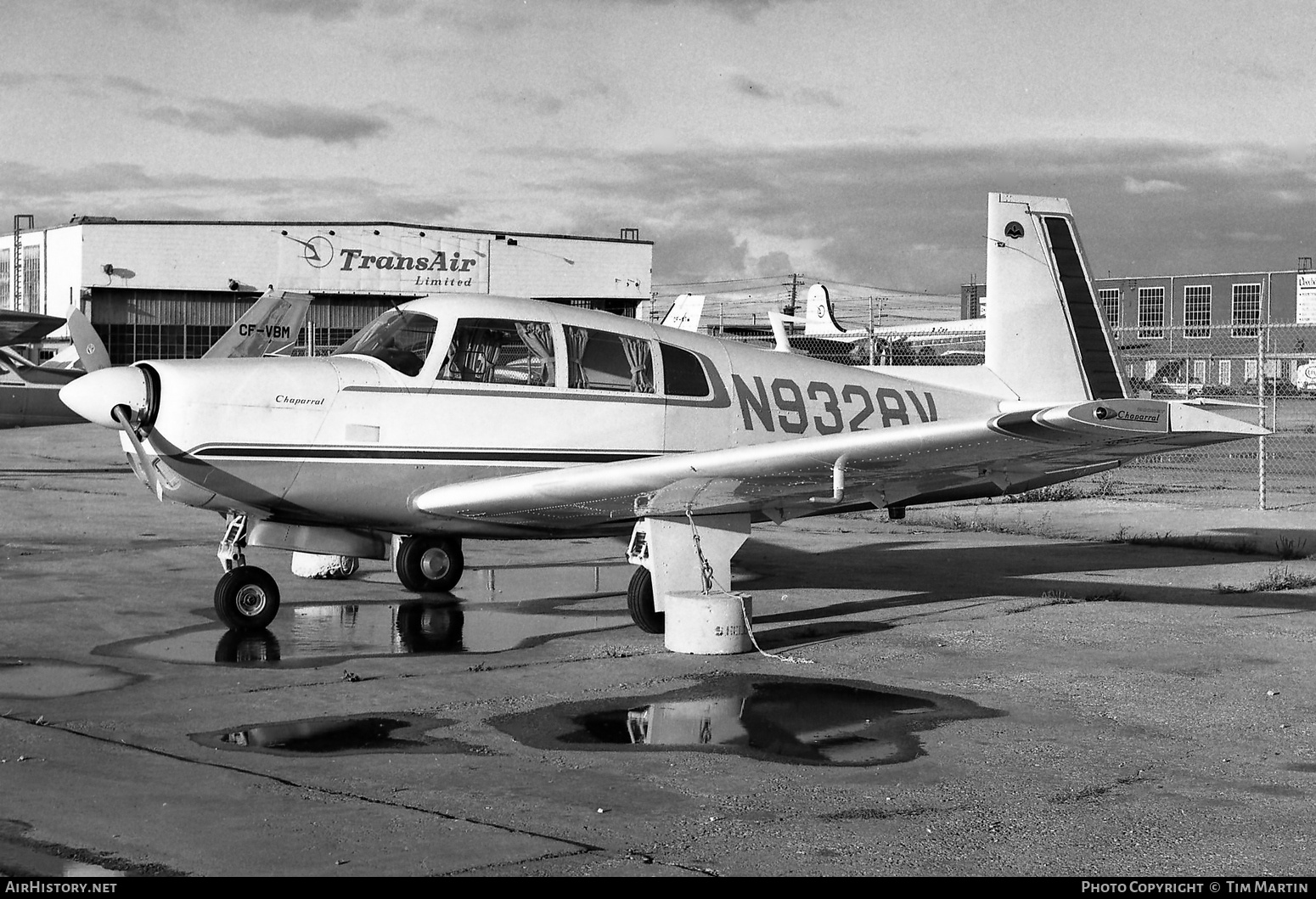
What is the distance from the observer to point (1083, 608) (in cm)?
1002

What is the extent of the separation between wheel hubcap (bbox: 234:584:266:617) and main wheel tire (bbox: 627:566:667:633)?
2.32 metres

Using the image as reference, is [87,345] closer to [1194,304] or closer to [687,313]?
[687,313]

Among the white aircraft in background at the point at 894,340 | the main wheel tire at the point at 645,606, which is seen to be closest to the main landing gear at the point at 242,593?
the main wheel tire at the point at 645,606

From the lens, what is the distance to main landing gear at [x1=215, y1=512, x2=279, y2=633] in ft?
28.6

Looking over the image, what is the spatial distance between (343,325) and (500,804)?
161 feet

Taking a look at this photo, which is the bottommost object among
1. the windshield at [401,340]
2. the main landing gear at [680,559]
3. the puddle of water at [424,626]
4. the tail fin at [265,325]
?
the puddle of water at [424,626]

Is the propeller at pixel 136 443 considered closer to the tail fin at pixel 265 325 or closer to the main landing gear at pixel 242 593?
the main landing gear at pixel 242 593

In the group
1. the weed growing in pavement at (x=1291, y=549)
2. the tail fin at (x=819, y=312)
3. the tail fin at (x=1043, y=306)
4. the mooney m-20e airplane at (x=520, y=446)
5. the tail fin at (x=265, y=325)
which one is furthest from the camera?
the tail fin at (x=819, y=312)

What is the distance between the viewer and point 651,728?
6.32 meters

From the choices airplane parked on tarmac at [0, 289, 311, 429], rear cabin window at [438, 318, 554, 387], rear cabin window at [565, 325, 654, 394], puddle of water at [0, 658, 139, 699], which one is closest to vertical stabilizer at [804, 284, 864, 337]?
airplane parked on tarmac at [0, 289, 311, 429]

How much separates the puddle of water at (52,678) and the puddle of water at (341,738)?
4.33ft

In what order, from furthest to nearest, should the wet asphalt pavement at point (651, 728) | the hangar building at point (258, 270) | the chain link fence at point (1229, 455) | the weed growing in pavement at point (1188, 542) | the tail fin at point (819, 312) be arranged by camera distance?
the tail fin at point (819, 312) → the hangar building at point (258, 270) → the chain link fence at point (1229, 455) → the weed growing in pavement at point (1188, 542) → the wet asphalt pavement at point (651, 728)

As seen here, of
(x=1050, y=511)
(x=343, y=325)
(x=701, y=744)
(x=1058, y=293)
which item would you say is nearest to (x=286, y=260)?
(x=343, y=325)

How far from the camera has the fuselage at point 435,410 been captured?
339 inches
